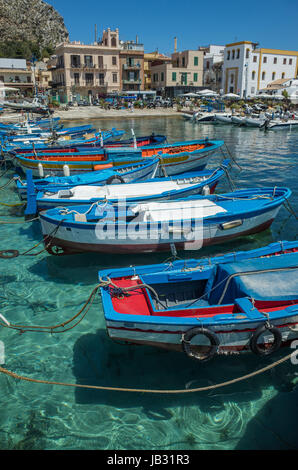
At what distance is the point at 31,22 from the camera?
10006 centimetres

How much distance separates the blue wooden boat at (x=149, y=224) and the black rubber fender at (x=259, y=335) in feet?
15.1

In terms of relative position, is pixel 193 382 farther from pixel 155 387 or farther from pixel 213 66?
pixel 213 66

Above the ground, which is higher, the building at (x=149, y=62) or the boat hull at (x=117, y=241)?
the building at (x=149, y=62)

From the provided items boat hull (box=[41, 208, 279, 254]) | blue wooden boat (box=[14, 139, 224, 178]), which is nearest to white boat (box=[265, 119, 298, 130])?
blue wooden boat (box=[14, 139, 224, 178])

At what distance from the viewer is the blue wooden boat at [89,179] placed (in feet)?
42.7

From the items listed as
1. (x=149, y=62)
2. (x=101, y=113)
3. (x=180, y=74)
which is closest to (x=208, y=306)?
(x=101, y=113)

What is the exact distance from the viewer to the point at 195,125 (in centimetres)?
4697

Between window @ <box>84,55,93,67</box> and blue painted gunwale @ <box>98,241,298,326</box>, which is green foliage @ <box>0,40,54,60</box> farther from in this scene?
blue painted gunwale @ <box>98,241,298,326</box>

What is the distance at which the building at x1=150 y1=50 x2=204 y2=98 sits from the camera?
67.6m

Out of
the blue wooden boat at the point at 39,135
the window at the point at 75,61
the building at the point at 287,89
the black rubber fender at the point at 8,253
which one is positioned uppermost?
the window at the point at 75,61

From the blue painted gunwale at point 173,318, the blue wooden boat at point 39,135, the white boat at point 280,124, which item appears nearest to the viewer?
the blue painted gunwale at point 173,318

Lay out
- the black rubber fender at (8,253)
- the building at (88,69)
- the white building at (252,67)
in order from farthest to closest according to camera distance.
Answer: the white building at (252,67)
the building at (88,69)
the black rubber fender at (8,253)

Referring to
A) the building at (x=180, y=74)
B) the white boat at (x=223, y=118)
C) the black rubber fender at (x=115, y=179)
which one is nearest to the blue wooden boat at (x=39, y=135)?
the black rubber fender at (x=115, y=179)

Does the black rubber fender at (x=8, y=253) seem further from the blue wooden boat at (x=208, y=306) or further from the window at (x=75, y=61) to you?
the window at (x=75, y=61)
